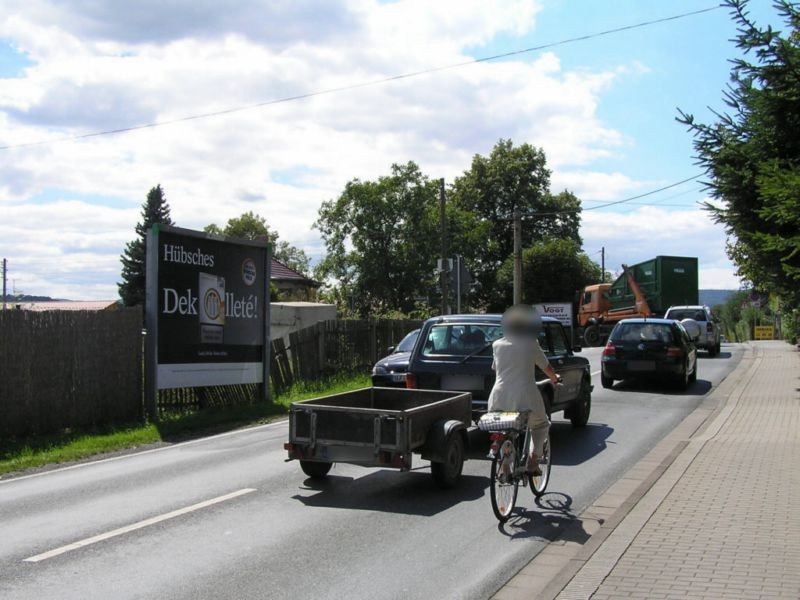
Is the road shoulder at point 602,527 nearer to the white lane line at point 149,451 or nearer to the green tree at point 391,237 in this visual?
the white lane line at point 149,451

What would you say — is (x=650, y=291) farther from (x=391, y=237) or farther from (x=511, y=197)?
(x=511, y=197)

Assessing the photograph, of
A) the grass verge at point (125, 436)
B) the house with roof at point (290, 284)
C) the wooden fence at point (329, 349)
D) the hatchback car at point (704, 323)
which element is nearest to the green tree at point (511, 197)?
the house with roof at point (290, 284)

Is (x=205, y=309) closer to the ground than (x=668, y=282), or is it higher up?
closer to the ground

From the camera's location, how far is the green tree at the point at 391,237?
57438mm

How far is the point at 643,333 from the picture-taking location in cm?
1814

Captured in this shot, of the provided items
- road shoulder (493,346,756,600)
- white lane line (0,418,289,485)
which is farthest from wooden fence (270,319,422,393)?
road shoulder (493,346,756,600)

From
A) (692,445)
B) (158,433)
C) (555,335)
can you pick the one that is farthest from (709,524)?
(158,433)

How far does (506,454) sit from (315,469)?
2511mm

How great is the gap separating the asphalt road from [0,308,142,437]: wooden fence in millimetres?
2728

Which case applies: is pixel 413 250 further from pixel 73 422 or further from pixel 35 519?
pixel 35 519

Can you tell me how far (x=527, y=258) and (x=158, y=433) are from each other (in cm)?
4793

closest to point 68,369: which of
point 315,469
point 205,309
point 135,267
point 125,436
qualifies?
point 125,436

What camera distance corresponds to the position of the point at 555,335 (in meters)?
11.6

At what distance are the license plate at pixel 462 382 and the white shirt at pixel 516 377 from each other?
9.40ft
